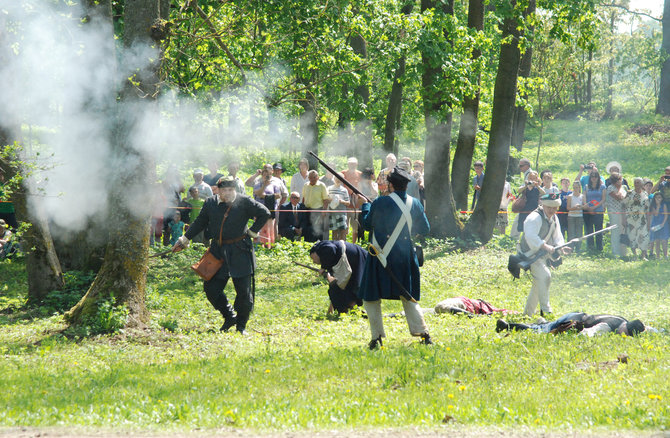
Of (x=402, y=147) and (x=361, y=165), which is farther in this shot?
(x=402, y=147)

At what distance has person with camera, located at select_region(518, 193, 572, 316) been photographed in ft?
34.3

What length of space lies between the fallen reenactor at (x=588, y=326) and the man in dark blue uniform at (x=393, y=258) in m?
1.66

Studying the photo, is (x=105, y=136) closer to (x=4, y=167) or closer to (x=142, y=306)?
(x=4, y=167)

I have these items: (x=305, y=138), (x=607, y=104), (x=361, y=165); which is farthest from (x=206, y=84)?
(x=607, y=104)

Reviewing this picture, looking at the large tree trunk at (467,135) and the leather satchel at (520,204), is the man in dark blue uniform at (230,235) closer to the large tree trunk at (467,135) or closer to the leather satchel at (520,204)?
the leather satchel at (520,204)

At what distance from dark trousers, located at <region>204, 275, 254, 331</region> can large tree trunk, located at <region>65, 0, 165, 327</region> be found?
3.19 feet

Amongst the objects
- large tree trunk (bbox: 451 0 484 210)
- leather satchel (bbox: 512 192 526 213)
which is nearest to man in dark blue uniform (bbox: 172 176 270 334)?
leather satchel (bbox: 512 192 526 213)

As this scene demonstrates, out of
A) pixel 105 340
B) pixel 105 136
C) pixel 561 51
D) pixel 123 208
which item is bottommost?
pixel 105 340

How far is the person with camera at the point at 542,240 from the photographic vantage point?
10.5 m

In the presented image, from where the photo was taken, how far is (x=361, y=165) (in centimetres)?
2425

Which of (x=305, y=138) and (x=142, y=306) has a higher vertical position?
(x=305, y=138)

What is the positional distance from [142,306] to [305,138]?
1434cm

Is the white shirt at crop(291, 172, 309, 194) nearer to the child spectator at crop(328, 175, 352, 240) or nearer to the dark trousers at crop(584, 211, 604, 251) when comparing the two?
the child spectator at crop(328, 175, 352, 240)

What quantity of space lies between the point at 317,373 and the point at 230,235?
323cm
